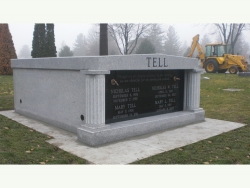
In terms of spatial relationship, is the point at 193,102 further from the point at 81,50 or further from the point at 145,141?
the point at 81,50

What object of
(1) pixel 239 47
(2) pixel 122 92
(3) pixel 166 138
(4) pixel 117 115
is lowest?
(3) pixel 166 138

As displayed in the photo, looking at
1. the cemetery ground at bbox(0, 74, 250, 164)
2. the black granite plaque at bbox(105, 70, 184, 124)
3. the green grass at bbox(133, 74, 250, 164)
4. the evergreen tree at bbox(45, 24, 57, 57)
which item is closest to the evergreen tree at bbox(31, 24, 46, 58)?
the evergreen tree at bbox(45, 24, 57, 57)

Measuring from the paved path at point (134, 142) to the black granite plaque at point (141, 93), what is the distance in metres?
0.69

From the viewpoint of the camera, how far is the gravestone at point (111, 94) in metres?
5.59

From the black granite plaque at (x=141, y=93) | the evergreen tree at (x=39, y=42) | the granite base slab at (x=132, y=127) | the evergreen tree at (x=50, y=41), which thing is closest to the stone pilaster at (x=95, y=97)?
the granite base slab at (x=132, y=127)

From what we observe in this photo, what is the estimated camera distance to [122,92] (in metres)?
6.36

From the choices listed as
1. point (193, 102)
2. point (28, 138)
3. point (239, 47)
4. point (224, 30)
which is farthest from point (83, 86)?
point (239, 47)

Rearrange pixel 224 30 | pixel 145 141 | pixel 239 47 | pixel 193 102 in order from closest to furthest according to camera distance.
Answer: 1. pixel 145 141
2. pixel 193 102
3. pixel 224 30
4. pixel 239 47

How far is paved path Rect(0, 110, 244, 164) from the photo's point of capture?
16.1ft

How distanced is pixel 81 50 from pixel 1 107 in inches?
2822

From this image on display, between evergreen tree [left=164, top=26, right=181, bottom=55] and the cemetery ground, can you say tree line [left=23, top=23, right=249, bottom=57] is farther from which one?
the cemetery ground

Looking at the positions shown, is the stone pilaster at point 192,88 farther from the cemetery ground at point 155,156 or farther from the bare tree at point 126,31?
the bare tree at point 126,31

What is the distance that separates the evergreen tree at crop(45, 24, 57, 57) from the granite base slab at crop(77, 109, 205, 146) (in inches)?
762

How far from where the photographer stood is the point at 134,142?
5.74 m
